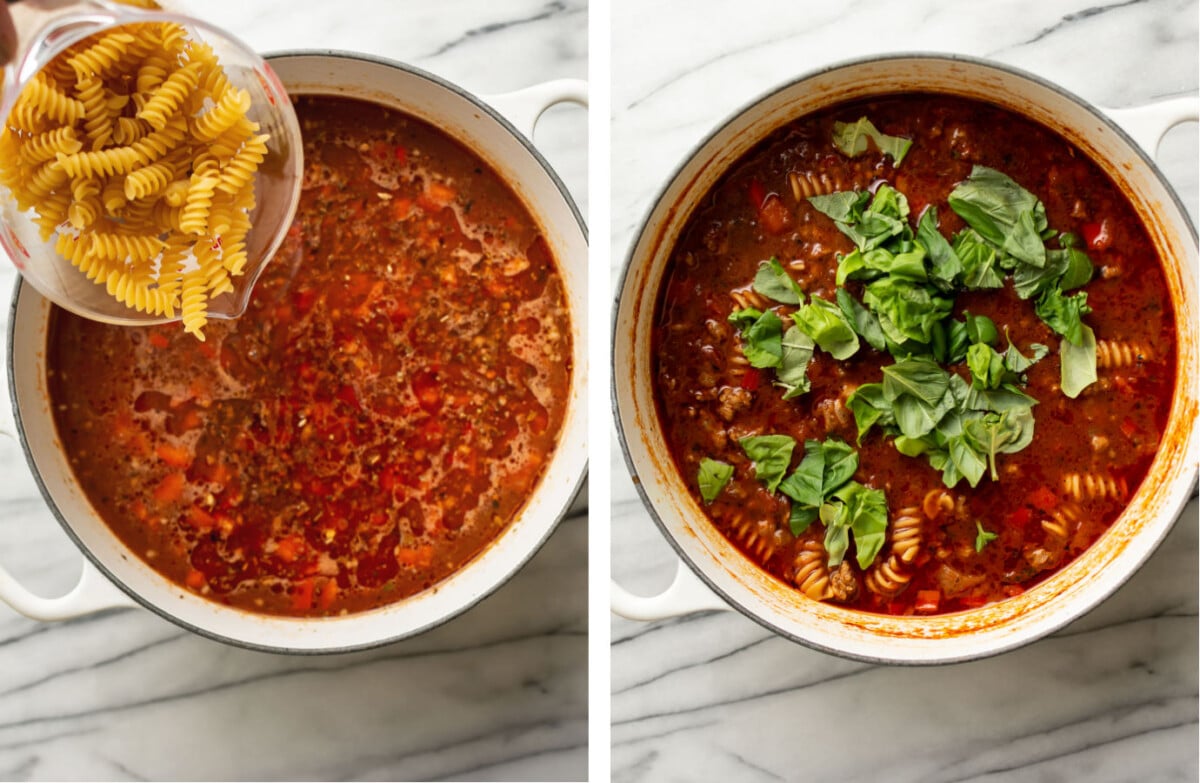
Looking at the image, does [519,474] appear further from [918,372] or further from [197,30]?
[197,30]

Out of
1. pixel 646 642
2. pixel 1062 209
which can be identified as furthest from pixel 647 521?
pixel 1062 209

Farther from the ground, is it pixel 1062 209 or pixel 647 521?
pixel 1062 209

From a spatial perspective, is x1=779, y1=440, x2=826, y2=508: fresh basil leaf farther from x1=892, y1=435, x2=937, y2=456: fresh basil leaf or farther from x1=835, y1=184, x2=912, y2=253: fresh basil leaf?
x1=835, y1=184, x2=912, y2=253: fresh basil leaf

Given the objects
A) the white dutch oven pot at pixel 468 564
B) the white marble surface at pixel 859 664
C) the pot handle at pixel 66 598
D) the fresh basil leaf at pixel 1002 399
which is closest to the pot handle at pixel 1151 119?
the white marble surface at pixel 859 664

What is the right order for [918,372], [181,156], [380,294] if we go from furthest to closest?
[380,294] → [918,372] → [181,156]

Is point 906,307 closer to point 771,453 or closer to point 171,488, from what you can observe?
point 771,453

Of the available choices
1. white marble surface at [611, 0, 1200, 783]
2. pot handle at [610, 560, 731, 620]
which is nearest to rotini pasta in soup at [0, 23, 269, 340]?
white marble surface at [611, 0, 1200, 783]
